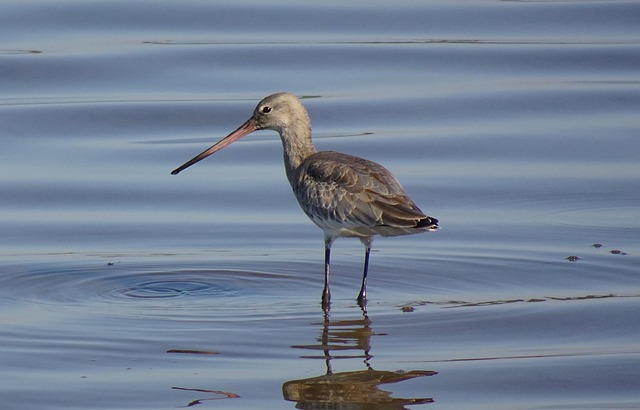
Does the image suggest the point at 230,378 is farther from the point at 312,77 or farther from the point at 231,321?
the point at 312,77

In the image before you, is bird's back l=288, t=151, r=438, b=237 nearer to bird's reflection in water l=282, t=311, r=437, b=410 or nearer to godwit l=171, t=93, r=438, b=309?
godwit l=171, t=93, r=438, b=309

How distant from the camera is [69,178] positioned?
11.1 metres

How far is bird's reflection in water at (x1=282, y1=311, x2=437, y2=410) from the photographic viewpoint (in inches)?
243

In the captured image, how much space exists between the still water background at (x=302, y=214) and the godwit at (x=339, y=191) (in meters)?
0.39

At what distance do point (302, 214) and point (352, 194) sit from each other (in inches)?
80.0

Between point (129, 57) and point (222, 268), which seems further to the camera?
point (129, 57)

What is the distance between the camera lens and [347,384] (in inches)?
254

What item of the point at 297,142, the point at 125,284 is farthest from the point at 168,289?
the point at 297,142

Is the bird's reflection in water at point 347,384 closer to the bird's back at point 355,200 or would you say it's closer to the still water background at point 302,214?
the still water background at point 302,214

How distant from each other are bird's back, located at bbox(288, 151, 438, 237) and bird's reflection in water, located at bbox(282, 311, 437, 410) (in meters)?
0.97

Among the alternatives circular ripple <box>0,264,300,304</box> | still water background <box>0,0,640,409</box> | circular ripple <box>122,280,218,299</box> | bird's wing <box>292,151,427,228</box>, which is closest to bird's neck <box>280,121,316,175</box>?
bird's wing <box>292,151,427,228</box>

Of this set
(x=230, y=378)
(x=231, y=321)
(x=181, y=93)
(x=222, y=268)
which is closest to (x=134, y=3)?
(x=181, y=93)

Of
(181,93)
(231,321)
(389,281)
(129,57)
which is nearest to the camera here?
(231,321)

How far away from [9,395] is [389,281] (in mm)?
3041
